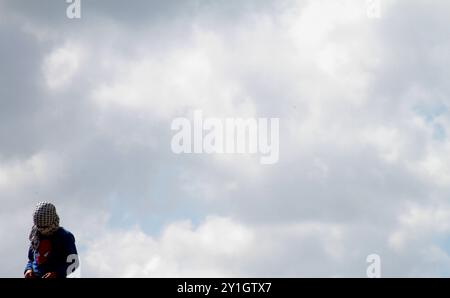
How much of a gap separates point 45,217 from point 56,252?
3.43 ft

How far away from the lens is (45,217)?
55.3 ft

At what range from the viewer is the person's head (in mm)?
16781

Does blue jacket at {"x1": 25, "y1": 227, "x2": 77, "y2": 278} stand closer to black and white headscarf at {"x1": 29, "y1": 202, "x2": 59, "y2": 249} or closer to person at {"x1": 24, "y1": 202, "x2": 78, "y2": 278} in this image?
person at {"x1": 24, "y1": 202, "x2": 78, "y2": 278}

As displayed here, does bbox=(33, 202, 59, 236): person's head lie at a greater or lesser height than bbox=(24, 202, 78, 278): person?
greater

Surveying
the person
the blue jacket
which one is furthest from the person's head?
the blue jacket

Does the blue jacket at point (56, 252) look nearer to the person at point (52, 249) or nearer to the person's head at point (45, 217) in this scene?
the person at point (52, 249)

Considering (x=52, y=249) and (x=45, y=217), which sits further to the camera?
(x=52, y=249)

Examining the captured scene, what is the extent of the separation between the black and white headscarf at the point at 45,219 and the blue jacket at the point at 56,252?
209mm

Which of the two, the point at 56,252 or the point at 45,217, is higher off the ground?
the point at 45,217

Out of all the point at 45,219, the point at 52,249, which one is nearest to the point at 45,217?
the point at 45,219

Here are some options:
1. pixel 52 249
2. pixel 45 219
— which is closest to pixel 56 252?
pixel 52 249

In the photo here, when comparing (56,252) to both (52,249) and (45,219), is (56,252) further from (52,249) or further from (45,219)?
(45,219)
